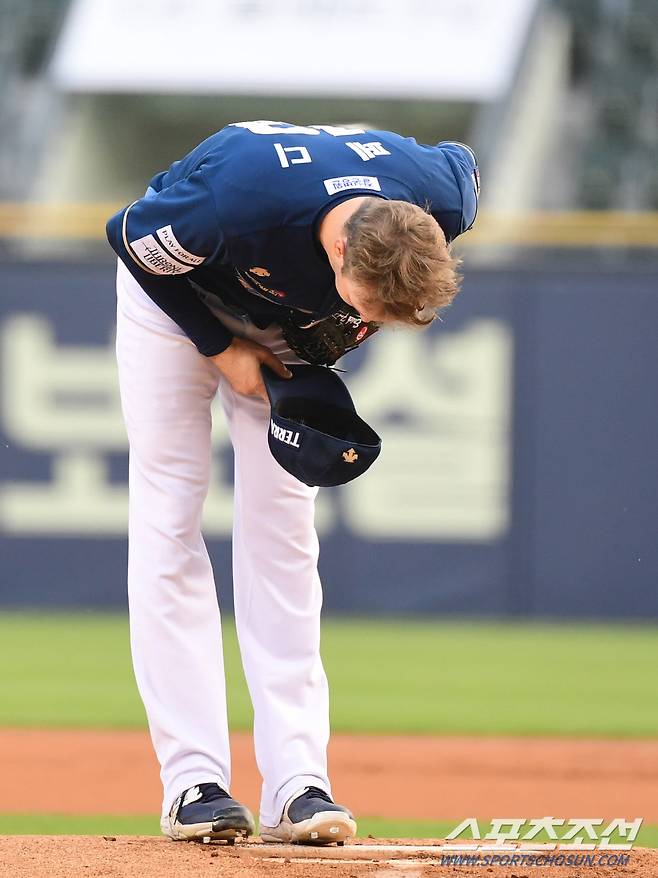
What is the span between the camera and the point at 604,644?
7793 millimetres

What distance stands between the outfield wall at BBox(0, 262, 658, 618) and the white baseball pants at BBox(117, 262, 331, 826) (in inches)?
195

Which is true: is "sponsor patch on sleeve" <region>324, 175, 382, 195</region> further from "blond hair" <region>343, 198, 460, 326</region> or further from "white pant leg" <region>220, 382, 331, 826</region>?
"white pant leg" <region>220, 382, 331, 826</region>

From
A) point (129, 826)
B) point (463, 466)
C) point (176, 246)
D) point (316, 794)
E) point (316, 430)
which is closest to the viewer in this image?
point (176, 246)

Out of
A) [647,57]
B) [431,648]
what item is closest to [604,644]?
[431,648]

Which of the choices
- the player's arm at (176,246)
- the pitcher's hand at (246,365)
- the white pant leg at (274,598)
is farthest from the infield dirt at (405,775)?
the player's arm at (176,246)

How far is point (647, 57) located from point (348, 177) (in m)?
11.9

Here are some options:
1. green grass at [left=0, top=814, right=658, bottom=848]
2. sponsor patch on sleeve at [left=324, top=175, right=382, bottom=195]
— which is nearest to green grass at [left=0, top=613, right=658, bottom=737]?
green grass at [left=0, top=814, right=658, bottom=848]

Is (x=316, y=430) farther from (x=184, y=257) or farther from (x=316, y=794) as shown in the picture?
(x=316, y=794)

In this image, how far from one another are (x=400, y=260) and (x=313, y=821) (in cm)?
121

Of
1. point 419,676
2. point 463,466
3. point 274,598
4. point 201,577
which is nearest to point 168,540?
point 201,577

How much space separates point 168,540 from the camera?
3.29m

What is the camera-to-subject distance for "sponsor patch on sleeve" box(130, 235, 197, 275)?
303 cm

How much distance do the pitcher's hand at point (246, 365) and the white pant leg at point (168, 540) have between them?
70mm

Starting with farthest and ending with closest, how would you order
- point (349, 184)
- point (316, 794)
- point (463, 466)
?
point (463, 466), point (316, 794), point (349, 184)
